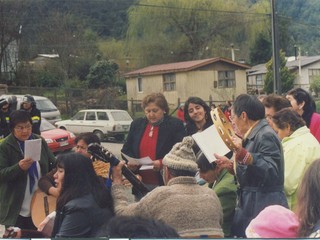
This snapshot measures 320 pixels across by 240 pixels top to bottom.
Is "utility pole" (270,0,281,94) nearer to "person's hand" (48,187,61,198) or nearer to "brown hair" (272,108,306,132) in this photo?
"brown hair" (272,108,306,132)

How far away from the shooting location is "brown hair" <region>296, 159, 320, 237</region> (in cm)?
237

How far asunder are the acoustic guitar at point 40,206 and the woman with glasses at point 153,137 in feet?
1.76

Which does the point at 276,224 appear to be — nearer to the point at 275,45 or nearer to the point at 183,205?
the point at 183,205

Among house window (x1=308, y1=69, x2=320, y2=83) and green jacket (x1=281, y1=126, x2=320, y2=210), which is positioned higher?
house window (x1=308, y1=69, x2=320, y2=83)

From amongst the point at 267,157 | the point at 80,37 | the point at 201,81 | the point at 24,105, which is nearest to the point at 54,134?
the point at 24,105

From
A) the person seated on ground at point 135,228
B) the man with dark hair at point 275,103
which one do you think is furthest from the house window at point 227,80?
the person seated on ground at point 135,228

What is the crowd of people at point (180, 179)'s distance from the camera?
101 inches

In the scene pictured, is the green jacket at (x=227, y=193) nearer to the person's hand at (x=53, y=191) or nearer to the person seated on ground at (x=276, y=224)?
the person seated on ground at (x=276, y=224)

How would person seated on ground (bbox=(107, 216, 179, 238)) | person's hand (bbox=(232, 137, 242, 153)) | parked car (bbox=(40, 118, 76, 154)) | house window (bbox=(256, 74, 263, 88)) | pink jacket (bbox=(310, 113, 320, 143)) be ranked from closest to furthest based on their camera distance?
person seated on ground (bbox=(107, 216, 179, 238))
person's hand (bbox=(232, 137, 242, 153))
house window (bbox=(256, 74, 263, 88))
parked car (bbox=(40, 118, 76, 154))
pink jacket (bbox=(310, 113, 320, 143))

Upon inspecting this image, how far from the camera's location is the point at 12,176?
362 cm

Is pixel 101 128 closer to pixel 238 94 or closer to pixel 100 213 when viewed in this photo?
pixel 100 213

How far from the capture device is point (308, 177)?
241cm

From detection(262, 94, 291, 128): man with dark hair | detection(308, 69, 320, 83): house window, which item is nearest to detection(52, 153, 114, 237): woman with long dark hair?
detection(262, 94, 291, 128): man with dark hair

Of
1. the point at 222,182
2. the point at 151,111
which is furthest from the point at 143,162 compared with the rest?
the point at 222,182
